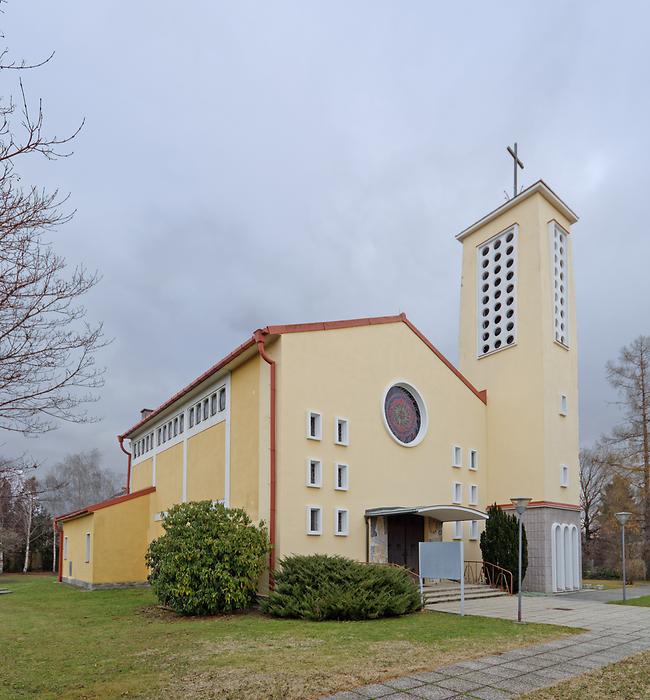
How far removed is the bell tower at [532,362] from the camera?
23531 mm

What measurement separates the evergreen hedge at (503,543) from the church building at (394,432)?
1.11 m

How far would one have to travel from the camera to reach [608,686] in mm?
8523

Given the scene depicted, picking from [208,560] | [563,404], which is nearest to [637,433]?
[563,404]

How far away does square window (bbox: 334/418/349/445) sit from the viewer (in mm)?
19164

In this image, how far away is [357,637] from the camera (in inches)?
471

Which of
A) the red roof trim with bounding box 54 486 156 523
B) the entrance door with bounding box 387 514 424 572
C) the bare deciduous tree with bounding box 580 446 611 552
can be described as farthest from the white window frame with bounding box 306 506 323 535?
the bare deciduous tree with bounding box 580 446 611 552

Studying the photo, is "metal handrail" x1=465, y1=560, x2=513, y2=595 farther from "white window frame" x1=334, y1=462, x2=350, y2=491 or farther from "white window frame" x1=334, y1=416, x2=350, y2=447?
"white window frame" x1=334, y1=416, x2=350, y2=447

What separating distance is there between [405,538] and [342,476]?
319cm

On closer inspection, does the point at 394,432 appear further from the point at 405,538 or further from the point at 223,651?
the point at 223,651

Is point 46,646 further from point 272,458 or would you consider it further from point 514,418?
point 514,418

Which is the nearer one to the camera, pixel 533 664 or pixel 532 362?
pixel 533 664

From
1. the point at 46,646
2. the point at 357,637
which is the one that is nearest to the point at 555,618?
the point at 357,637

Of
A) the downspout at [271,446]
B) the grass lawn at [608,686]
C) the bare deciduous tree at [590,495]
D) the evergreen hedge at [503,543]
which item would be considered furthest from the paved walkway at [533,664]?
the bare deciduous tree at [590,495]

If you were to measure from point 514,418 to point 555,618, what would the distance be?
397 inches
